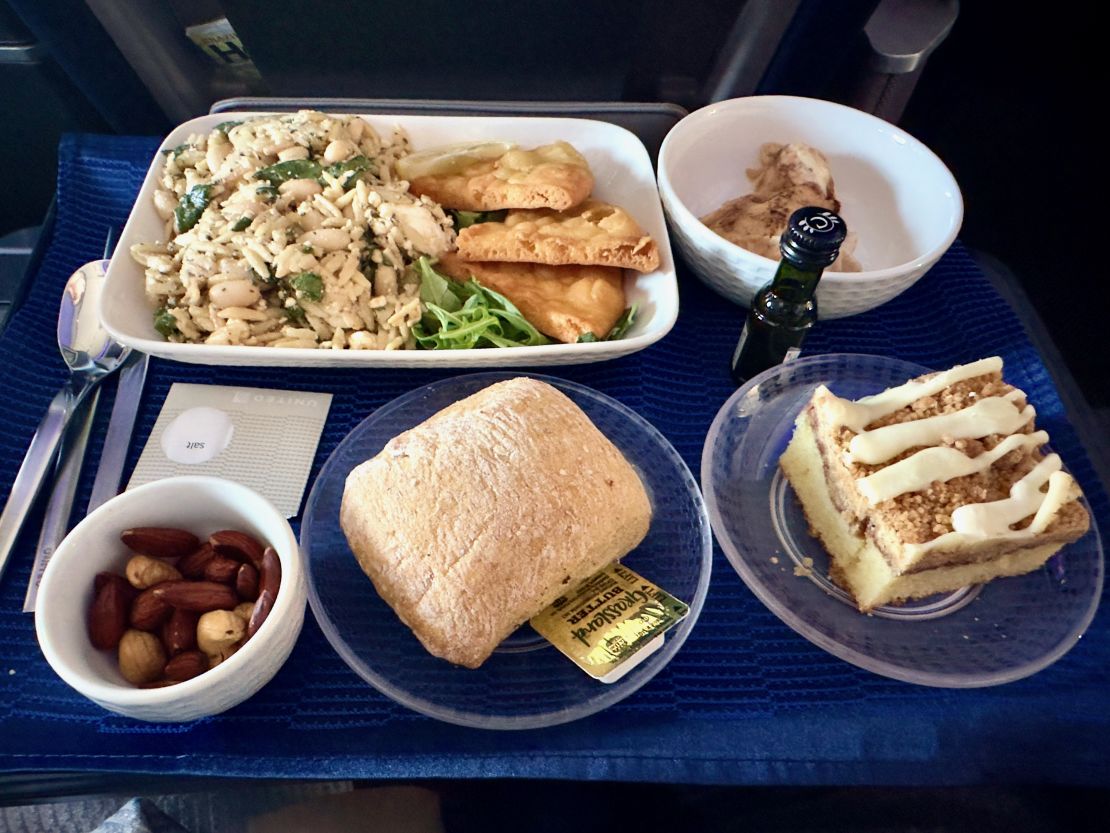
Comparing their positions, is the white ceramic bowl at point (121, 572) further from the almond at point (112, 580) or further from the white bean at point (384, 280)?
the white bean at point (384, 280)

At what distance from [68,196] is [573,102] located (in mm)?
941

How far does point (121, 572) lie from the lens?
31.8 inches

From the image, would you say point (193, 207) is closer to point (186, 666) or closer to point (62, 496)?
point (62, 496)

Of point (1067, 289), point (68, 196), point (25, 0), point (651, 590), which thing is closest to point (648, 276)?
point (651, 590)

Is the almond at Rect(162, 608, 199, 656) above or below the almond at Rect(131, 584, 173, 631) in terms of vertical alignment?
below

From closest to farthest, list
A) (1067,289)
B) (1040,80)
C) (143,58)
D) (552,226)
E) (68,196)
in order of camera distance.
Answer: (552,226) → (68,196) → (143,58) → (1067,289) → (1040,80)

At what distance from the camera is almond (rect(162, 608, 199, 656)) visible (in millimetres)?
759

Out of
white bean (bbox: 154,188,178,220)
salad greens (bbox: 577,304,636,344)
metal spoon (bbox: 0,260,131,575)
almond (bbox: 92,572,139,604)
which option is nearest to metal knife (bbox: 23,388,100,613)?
metal spoon (bbox: 0,260,131,575)

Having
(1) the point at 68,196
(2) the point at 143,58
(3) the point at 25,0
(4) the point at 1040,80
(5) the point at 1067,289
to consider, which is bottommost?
(5) the point at 1067,289

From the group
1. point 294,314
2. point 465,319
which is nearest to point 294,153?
point 294,314

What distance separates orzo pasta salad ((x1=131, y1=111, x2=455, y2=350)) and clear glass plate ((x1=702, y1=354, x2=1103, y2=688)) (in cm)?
52

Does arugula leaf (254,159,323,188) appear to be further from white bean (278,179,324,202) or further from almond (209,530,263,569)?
almond (209,530,263,569)

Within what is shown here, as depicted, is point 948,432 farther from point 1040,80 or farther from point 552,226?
point 1040,80

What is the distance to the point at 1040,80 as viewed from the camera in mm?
2246
